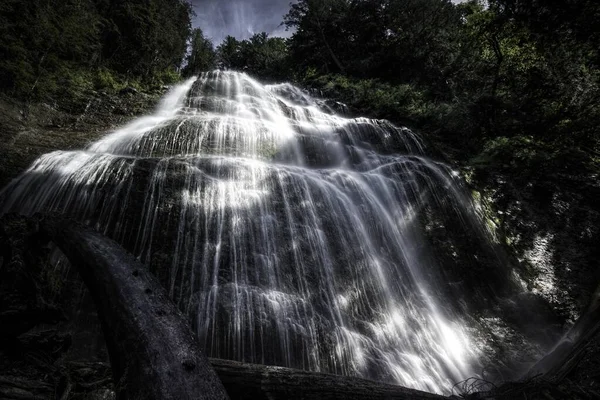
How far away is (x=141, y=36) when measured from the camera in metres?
14.5

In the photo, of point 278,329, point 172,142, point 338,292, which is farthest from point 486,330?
point 172,142

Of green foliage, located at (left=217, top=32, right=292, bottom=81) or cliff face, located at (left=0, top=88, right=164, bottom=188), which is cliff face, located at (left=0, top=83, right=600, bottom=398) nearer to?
cliff face, located at (left=0, top=88, right=164, bottom=188)

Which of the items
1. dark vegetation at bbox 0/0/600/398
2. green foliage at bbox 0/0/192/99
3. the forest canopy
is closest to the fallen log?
dark vegetation at bbox 0/0/600/398

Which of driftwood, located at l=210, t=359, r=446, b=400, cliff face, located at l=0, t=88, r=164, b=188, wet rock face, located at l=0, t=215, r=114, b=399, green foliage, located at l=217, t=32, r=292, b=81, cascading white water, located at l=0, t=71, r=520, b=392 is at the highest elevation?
green foliage, located at l=217, t=32, r=292, b=81

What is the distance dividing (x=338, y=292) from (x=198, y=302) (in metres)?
2.62

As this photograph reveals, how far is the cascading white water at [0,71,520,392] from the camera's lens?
4.91 metres

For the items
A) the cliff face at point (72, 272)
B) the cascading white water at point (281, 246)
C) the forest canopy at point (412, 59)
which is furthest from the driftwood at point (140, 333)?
the forest canopy at point (412, 59)

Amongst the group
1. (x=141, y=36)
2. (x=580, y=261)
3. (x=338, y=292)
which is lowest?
(x=338, y=292)

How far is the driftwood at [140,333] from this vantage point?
1.37 meters

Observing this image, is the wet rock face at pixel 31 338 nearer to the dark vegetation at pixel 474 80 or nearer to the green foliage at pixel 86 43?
the dark vegetation at pixel 474 80

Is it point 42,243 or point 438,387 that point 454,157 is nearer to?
point 438,387

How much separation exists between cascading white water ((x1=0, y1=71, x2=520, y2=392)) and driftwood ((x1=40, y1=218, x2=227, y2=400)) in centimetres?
276

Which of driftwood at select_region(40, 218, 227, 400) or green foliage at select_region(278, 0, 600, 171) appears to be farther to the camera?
green foliage at select_region(278, 0, 600, 171)

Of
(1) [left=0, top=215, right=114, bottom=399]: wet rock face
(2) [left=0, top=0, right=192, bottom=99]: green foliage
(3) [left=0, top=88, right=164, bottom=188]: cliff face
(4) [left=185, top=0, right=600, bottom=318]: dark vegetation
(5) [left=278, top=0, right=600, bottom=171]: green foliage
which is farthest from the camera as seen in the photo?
(5) [left=278, top=0, right=600, bottom=171]: green foliage
